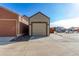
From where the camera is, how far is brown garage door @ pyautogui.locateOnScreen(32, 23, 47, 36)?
690 inches

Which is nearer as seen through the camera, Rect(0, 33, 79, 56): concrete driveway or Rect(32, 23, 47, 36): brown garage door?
Rect(0, 33, 79, 56): concrete driveway

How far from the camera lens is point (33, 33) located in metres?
17.7

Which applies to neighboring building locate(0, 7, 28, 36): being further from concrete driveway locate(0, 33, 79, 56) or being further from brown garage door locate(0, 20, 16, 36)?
concrete driveway locate(0, 33, 79, 56)

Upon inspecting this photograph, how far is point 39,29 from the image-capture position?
57.7ft

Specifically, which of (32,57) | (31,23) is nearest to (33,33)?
(31,23)

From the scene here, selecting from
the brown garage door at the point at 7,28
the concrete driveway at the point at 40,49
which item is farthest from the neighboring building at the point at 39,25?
the concrete driveway at the point at 40,49

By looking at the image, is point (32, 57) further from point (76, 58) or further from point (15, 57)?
point (76, 58)

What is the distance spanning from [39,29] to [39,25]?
19.5 inches

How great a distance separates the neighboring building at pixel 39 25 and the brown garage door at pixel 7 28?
3738mm

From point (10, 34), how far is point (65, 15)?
5.51 m

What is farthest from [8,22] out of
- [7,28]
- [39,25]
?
[39,25]

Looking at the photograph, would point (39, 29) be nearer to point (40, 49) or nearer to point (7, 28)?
point (7, 28)

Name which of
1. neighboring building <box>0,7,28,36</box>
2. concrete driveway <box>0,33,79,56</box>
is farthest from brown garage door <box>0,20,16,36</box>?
concrete driveway <box>0,33,79,56</box>

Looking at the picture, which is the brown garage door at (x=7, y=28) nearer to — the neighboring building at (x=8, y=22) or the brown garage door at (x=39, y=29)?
the neighboring building at (x=8, y=22)
